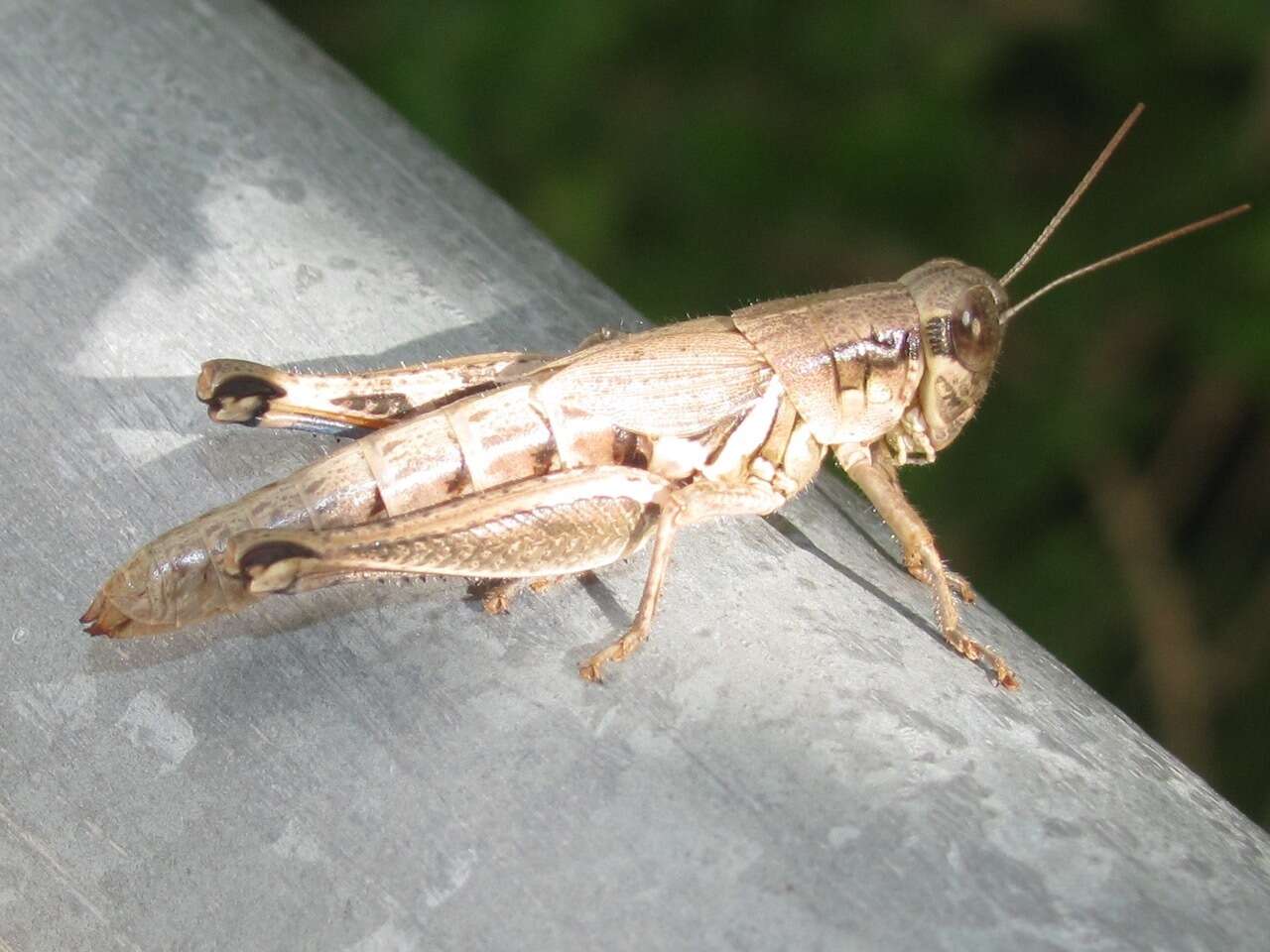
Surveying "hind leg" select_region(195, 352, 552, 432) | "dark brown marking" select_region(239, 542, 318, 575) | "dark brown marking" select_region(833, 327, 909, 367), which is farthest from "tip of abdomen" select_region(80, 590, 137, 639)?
"dark brown marking" select_region(833, 327, 909, 367)

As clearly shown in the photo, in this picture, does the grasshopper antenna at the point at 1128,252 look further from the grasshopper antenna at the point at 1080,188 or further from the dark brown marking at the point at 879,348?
the dark brown marking at the point at 879,348

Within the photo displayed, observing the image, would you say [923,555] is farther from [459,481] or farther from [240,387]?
[240,387]

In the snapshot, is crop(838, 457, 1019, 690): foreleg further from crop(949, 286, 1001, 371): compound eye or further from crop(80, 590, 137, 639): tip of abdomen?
crop(80, 590, 137, 639): tip of abdomen

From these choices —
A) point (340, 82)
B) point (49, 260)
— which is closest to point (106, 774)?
point (49, 260)

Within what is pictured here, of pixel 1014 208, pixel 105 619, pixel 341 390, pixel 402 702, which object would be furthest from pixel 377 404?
pixel 1014 208

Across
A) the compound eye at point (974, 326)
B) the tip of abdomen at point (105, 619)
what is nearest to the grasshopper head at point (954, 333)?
the compound eye at point (974, 326)

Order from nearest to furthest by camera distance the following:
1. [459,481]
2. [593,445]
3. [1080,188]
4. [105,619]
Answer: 1. [105,619]
2. [459,481]
3. [593,445]
4. [1080,188]

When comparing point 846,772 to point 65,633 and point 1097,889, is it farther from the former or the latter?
point 65,633
